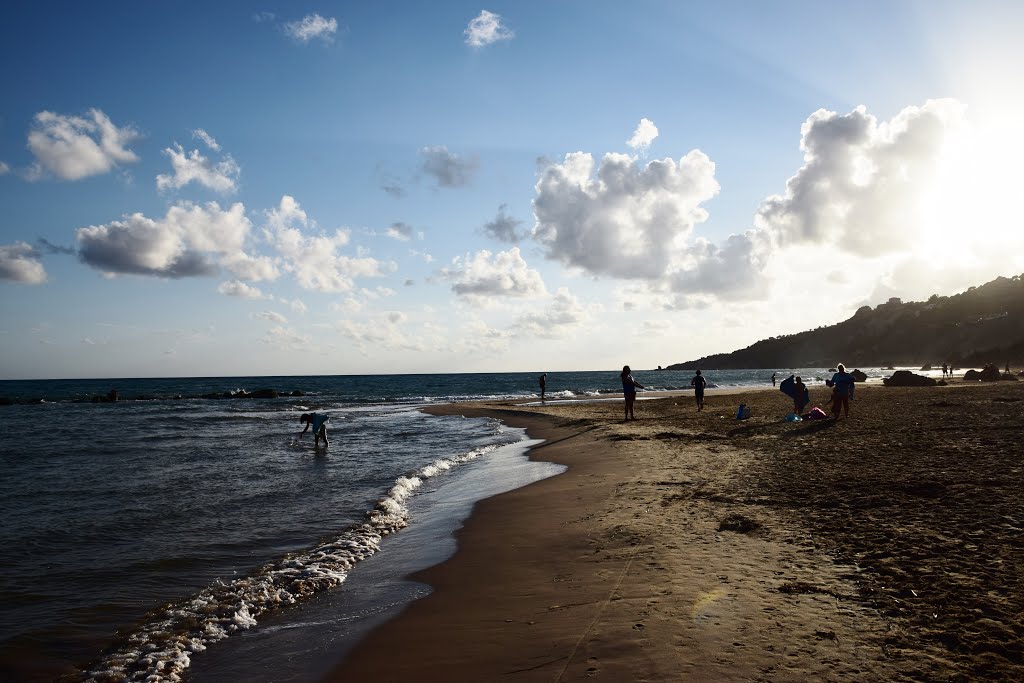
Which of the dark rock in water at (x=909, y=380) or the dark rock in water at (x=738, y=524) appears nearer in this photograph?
the dark rock in water at (x=738, y=524)

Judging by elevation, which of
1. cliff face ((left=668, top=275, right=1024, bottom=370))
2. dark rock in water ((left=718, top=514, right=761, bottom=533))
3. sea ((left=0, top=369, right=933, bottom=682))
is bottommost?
sea ((left=0, top=369, right=933, bottom=682))

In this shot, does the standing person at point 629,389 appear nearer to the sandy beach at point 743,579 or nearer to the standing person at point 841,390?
the standing person at point 841,390

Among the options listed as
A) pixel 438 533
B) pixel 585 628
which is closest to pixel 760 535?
pixel 585 628

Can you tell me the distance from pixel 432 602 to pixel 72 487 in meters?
Result: 13.1

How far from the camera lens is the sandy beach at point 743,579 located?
426 centimetres

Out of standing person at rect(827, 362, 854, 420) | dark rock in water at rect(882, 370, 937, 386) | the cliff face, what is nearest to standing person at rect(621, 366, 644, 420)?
standing person at rect(827, 362, 854, 420)

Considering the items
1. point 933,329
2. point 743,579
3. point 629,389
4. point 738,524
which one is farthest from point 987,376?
point 933,329

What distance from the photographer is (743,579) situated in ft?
19.2

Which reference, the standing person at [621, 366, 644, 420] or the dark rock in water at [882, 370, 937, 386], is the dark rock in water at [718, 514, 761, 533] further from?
the dark rock in water at [882, 370, 937, 386]

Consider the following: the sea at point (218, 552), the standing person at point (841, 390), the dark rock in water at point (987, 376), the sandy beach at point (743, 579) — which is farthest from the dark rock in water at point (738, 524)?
the dark rock in water at point (987, 376)

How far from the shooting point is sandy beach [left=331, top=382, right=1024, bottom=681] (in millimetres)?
4258

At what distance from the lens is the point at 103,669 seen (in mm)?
5254

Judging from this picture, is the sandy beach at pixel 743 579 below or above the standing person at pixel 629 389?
below

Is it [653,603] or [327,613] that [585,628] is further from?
[327,613]
